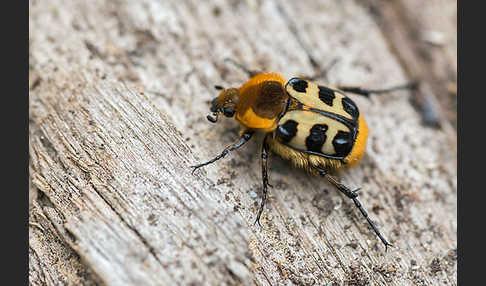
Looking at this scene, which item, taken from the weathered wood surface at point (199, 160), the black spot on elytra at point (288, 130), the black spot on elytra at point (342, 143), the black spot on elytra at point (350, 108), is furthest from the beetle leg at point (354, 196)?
the black spot on elytra at point (350, 108)

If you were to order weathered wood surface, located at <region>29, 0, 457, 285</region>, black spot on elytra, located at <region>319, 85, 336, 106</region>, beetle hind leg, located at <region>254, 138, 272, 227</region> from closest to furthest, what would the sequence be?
weathered wood surface, located at <region>29, 0, 457, 285</region>
beetle hind leg, located at <region>254, 138, 272, 227</region>
black spot on elytra, located at <region>319, 85, 336, 106</region>

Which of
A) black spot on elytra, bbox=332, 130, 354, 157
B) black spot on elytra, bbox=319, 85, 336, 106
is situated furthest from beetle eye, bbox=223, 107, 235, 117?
black spot on elytra, bbox=332, 130, 354, 157

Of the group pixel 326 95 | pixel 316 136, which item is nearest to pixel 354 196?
pixel 316 136

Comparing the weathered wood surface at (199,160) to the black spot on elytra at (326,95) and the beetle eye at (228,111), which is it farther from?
the black spot on elytra at (326,95)

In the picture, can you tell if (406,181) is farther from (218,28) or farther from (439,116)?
(218,28)

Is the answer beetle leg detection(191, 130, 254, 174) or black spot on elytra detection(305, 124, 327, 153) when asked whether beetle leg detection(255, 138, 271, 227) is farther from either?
black spot on elytra detection(305, 124, 327, 153)

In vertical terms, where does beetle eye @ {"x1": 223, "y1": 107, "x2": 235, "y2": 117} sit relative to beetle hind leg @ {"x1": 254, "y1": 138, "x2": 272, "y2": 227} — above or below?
above

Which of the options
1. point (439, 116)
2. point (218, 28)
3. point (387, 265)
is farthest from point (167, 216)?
point (439, 116)
